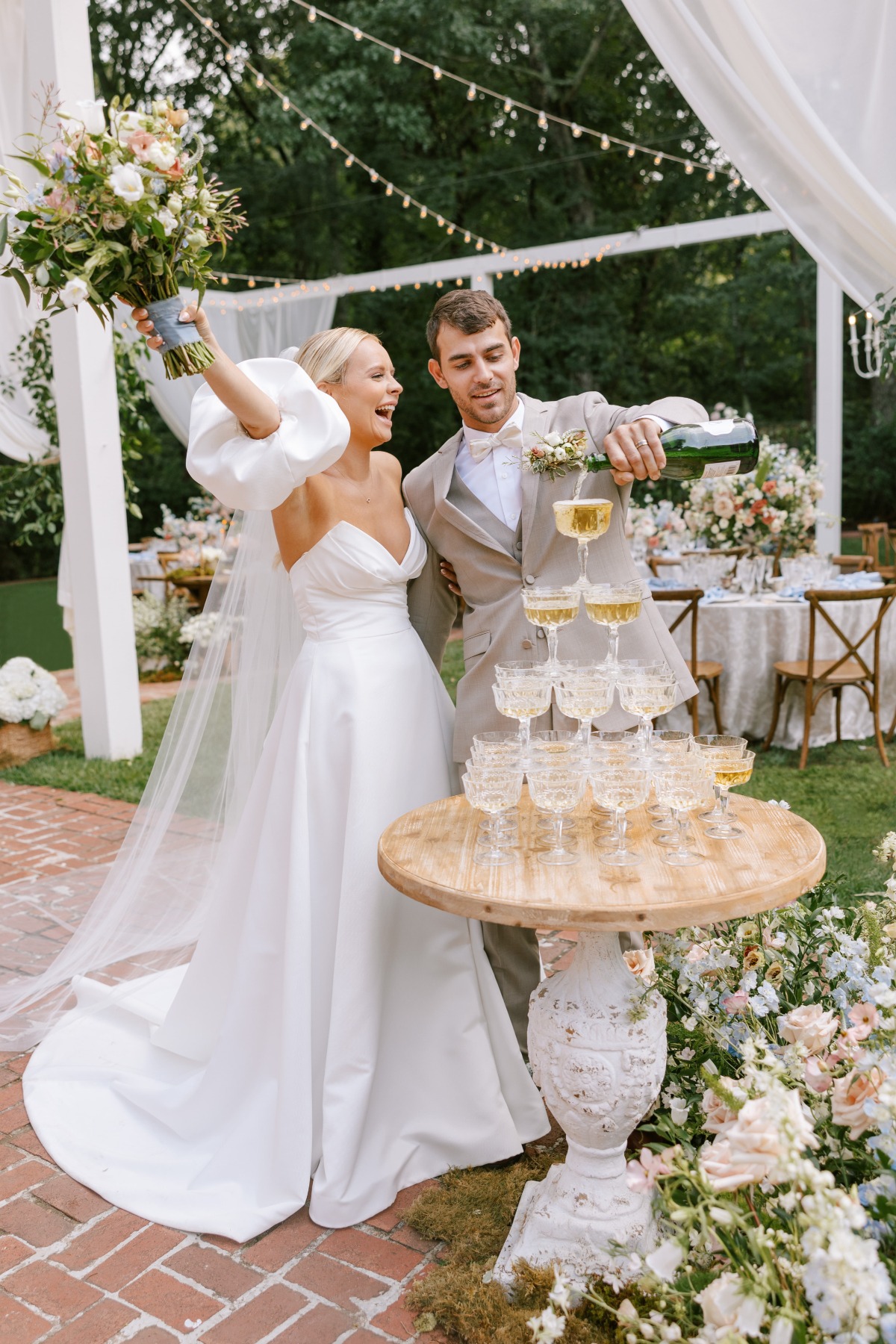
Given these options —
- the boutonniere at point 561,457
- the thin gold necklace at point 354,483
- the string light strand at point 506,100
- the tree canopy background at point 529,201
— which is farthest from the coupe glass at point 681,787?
the tree canopy background at point 529,201

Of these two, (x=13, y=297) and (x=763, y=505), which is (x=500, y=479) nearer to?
(x=763, y=505)

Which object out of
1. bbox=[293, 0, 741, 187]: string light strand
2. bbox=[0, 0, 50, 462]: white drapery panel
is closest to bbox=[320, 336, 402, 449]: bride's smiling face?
bbox=[293, 0, 741, 187]: string light strand

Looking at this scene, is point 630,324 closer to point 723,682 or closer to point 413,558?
point 723,682

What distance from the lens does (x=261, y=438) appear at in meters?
2.64

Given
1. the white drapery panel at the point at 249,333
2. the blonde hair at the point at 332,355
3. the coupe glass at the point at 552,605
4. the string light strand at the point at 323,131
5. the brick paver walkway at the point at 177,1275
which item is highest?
the string light strand at the point at 323,131

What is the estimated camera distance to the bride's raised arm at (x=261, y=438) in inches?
102

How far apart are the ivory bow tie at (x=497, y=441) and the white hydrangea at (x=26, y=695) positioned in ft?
17.3

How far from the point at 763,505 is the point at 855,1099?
18.0 ft

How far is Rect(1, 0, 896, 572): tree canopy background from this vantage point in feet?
53.7

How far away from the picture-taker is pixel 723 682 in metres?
6.90

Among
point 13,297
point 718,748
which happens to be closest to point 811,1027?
point 718,748

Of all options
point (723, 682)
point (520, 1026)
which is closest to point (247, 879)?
point (520, 1026)

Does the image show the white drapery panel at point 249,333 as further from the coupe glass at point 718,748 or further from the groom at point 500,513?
the coupe glass at point 718,748

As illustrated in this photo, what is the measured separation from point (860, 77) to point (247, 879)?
256cm
